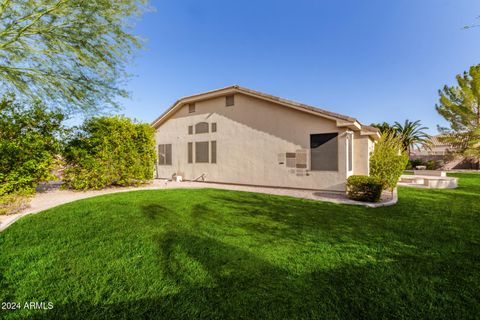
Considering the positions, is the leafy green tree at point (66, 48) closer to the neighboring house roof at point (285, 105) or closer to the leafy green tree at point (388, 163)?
the neighboring house roof at point (285, 105)

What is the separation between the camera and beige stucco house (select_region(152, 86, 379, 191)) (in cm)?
1015

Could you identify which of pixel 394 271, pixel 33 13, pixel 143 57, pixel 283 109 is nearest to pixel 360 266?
pixel 394 271

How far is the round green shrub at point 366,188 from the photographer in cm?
791

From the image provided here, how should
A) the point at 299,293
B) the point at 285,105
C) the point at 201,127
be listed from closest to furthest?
the point at 299,293, the point at 285,105, the point at 201,127

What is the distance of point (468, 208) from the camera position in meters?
7.01

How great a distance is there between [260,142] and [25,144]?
1005cm

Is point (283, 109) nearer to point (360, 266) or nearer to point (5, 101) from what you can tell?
point (360, 266)

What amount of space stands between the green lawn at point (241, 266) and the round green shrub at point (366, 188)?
2.12 meters

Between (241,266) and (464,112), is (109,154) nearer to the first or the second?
(241,266)

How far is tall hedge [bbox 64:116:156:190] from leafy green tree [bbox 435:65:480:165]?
125 ft

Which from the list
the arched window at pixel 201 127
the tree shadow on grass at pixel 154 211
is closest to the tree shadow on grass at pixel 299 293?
the tree shadow on grass at pixel 154 211

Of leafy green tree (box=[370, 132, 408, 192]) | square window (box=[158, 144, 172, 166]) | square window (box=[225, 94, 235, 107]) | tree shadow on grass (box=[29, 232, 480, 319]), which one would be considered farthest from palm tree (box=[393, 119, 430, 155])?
tree shadow on grass (box=[29, 232, 480, 319])

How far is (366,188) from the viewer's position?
26.3 feet

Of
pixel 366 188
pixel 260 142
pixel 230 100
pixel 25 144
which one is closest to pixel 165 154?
pixel 230 100
